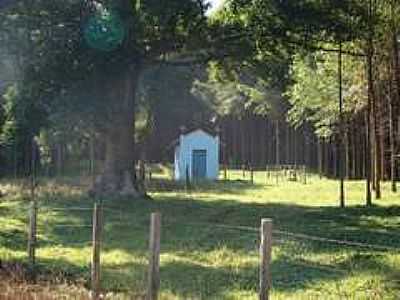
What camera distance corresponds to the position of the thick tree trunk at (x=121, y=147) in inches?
1225

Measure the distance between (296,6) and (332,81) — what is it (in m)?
20.2

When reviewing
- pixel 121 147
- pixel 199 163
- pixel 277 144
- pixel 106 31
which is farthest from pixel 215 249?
pixel 277 144

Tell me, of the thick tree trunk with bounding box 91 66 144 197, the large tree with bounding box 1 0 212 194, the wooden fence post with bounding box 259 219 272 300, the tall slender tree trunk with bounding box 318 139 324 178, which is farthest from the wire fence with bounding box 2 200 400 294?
the tall slender tree trunk with bounding box 318 139 324 178

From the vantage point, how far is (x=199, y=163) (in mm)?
55969

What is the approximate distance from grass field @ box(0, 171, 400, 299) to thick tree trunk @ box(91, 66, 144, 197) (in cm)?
143

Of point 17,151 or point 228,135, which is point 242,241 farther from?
point 228,135

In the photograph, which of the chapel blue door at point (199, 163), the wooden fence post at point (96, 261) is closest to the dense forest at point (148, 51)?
the wooden fence post at point (96, 261)

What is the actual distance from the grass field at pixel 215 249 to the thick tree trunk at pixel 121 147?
1434mm

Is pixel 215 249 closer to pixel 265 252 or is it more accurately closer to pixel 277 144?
pixel 265 252

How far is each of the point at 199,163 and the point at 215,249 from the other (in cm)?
3818

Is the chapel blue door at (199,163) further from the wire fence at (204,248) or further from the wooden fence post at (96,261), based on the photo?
the wooden fence post at (96,261)

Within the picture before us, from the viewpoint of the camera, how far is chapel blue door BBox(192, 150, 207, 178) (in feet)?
183

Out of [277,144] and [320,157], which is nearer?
[320,157]

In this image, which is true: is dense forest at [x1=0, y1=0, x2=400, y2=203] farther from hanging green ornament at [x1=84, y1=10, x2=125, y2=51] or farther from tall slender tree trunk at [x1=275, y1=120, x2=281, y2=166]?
tall slender tree trunk at [x1=275, y1=120, x2=281, y2=166]
